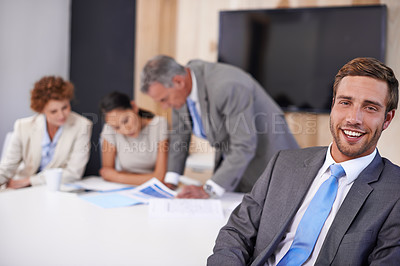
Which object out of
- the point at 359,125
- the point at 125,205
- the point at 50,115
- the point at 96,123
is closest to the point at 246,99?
the point at 125,205

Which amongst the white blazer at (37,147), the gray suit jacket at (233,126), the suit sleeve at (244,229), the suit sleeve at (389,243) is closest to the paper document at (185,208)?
the gray suit jacket at (233,126)

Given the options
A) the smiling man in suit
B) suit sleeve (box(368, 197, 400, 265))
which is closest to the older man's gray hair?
the smiling man in suit

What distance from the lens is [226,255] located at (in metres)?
1.19

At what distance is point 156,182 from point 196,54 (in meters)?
1.86

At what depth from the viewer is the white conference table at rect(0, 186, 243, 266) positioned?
1256mm

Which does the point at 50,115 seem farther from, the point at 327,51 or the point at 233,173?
the point at 327,51

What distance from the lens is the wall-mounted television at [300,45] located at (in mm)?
3053

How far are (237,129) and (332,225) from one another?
3.26 feet

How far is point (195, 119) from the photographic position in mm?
2309

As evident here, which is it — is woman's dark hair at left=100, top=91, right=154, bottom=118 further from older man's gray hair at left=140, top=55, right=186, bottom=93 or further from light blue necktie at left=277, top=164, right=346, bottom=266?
light blue necktie at left=277, top=164, right=346, bottom=266

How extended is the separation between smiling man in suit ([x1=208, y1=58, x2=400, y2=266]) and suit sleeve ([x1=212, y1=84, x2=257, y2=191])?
0.65 m

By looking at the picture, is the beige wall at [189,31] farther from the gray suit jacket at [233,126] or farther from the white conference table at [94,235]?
the white conference table at [94,235]

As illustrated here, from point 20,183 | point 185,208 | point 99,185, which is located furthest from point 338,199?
point 20,183

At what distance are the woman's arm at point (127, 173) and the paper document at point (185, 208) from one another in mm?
546
